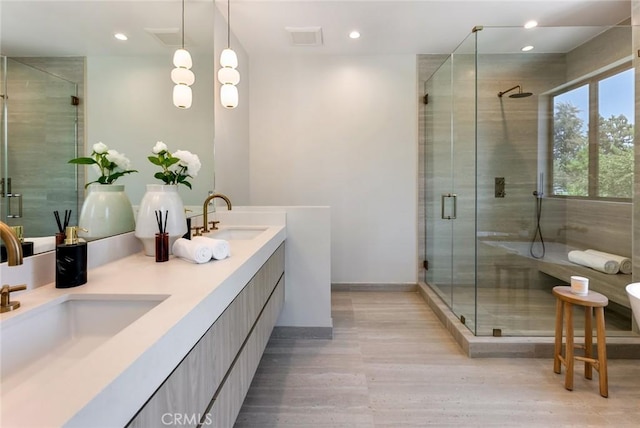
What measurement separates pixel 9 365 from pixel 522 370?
2.40 metres

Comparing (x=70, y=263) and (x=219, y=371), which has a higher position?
(x=70, y=263)

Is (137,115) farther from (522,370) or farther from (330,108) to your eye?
(522,370)

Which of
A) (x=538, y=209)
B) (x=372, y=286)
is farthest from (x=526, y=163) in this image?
(x=372, y=286)

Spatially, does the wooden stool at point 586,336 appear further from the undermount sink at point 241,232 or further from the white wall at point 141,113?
Answer: the white wall at point 141,113

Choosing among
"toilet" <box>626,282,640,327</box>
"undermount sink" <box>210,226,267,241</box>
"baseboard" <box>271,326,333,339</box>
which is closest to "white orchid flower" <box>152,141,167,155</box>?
"undermount sink" <box>210,226,267,241</box>

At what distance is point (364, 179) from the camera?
353 centimetres

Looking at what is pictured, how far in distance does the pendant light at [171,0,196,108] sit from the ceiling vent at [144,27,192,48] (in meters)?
0.05

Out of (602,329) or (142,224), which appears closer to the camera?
(142,224)

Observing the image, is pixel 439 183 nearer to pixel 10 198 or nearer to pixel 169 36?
pixel 169 36

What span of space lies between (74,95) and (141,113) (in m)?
0.48

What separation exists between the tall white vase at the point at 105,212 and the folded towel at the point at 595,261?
3261mm

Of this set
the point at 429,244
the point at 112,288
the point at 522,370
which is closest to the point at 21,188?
the point at 112,288

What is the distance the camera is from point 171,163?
1.53 metres

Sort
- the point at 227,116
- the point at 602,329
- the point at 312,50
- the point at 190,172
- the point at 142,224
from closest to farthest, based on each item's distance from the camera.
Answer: the point at 142,224
the point at 190,172
the point at 602,329
the point at 227,116
the point at 312,50
